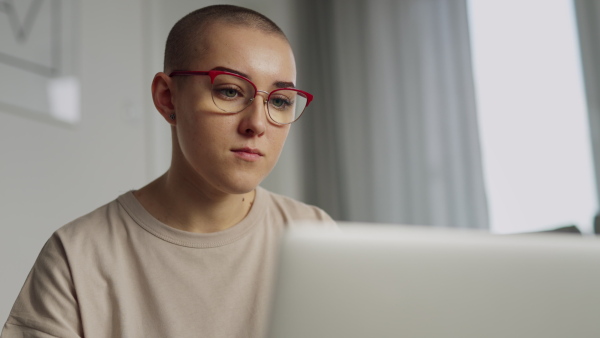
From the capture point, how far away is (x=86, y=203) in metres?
2.77

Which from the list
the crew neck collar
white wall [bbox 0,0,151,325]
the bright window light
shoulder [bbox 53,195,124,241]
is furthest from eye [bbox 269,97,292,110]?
the bright window light

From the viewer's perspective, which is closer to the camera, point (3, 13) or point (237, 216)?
point (237, 216)

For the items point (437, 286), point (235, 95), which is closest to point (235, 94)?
point (235, 95)

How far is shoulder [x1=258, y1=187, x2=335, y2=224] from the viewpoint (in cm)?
127

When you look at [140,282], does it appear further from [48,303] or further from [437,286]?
[437,286]

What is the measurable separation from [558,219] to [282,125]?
253 centimetres

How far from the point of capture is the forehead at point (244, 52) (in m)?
1.06

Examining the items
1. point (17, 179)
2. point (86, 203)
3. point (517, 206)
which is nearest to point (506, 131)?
point (517, 206)

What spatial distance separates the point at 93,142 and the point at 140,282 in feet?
6.37

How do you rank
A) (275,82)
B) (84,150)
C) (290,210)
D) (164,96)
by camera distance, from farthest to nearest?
1. (84,150)
2. (290,210)
3. (164,96)
4. (275,82)

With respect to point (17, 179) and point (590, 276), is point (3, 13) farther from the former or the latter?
point (590, 276)

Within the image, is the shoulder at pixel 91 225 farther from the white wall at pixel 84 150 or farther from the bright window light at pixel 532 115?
the bright window light at pixel 532 115

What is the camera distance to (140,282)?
3.51 feet

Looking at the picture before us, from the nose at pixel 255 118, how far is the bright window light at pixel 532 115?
2.39 m
